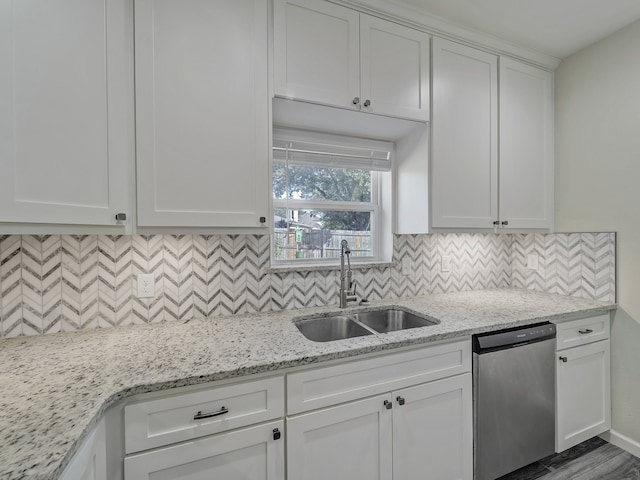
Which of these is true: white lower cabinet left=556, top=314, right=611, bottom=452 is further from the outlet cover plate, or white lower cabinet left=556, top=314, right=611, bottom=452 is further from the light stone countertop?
the outlet cover plate

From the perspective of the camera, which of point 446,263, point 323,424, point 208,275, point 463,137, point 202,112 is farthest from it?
point 446,263

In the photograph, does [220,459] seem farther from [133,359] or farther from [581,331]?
[581,331]

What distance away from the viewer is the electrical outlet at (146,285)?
1.49 meters

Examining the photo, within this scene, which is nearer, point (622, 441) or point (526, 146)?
point (622, 441)

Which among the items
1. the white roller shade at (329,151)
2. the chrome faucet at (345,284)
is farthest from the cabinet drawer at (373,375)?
the white roller shade at (329,151)

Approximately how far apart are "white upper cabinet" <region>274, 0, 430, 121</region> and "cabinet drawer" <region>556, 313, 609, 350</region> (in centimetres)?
149

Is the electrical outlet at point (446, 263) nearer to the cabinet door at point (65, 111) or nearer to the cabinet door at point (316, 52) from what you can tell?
the cabinet door at point (316, 52)

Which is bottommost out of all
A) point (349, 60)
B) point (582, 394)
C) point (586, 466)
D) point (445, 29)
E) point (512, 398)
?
point (586, 466)

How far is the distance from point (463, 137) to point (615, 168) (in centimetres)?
100

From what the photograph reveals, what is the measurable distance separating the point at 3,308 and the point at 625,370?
338cm

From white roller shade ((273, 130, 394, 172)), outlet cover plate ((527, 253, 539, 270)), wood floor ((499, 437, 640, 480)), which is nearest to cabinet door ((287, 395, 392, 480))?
wood floor ((499, 437, 640, 480))

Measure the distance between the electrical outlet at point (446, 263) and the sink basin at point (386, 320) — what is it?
638mm

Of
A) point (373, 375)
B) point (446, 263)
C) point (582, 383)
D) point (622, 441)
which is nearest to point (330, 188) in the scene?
point (446, 263)

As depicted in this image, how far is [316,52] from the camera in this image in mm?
1473
